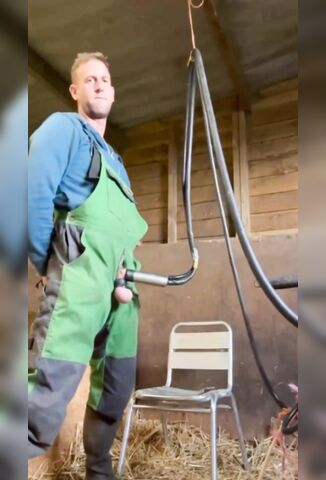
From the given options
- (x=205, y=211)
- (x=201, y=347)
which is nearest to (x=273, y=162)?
(x=205, y=211)

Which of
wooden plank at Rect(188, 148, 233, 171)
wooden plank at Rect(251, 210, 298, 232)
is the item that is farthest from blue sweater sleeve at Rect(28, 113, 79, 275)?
wooden plank at Rect(251, 210, 298, 232)

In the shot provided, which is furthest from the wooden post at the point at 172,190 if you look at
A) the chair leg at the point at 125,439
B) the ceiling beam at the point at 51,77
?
the chair leg at the point at 125,439

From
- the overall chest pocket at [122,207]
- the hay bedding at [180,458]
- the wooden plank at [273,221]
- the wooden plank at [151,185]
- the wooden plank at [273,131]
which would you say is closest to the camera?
the overall chest pocket at [122,207]

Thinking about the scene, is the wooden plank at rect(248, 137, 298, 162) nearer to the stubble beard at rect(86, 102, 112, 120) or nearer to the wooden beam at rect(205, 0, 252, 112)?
the wooden beam at rect(205, 0, 252, 112)

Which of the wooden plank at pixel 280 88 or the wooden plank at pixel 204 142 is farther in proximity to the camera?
the wooden plank at pixel 204 142

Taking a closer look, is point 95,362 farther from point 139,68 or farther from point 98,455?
point 139,68

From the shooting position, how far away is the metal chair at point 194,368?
1029mm

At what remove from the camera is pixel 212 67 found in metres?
1.15

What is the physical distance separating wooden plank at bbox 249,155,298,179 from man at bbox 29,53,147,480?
44 cm

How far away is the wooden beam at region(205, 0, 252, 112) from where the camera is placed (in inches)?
Answer: 42.1

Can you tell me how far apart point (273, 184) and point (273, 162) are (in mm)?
59

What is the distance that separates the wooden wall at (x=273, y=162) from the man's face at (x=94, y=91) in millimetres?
427

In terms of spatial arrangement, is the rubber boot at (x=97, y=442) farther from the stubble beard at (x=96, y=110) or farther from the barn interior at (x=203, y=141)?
the stubble beard at (x=96, y=110)

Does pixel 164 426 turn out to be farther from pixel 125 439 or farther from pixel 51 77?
pixel 51 77
